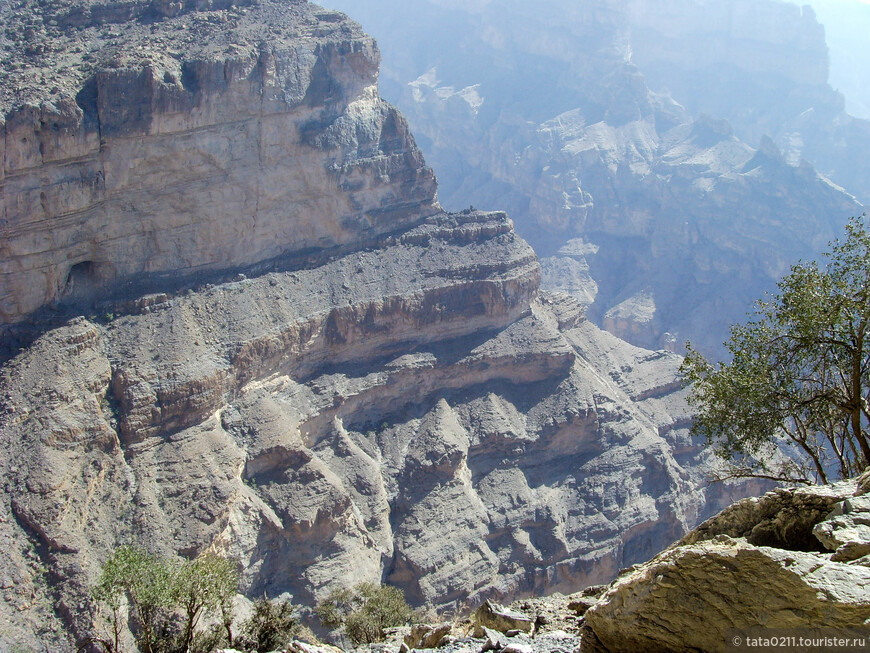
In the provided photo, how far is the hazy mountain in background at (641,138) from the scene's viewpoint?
113188mm

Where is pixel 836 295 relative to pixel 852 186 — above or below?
below

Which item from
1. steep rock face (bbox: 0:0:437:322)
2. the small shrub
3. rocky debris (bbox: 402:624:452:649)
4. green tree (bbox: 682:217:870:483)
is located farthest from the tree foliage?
steep rock face (bbox: 0:0:437:322)

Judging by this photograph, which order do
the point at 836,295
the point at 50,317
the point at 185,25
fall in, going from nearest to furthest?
the point at 836,295 → the point at 50,317 → the point at 185,25

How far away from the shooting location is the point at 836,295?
20047mm

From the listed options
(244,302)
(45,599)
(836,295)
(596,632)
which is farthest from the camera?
(244,302)

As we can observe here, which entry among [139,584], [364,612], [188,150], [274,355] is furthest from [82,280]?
[364,612]

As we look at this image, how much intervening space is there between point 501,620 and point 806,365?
11.3 meters

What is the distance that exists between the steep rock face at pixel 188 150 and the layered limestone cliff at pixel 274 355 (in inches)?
6.6

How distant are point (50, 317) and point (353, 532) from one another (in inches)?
854

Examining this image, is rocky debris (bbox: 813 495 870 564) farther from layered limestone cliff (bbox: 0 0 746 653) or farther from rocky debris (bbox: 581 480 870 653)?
layered limestone cliff (bbox: 0 0 746 653)

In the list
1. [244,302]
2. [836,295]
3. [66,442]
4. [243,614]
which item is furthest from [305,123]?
[836,295]

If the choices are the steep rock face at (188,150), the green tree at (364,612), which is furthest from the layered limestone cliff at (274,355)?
the green tree at (364,612)

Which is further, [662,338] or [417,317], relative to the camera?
[662,338]

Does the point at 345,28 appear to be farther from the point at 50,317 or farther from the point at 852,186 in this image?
the point at 852,186
